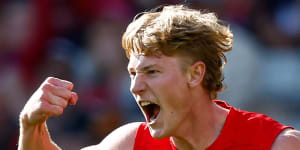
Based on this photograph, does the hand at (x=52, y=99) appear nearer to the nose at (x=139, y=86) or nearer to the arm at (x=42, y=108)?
the arm at (x=42, y=108)

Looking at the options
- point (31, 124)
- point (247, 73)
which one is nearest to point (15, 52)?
point (247, 73)

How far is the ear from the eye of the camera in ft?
11.1

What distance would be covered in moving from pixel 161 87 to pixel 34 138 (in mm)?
801

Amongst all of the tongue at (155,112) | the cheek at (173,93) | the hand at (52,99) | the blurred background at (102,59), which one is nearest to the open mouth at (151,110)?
the tongue at (155,112)

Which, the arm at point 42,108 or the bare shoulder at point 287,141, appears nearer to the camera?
the arm at point 42,108

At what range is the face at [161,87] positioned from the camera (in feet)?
10.7

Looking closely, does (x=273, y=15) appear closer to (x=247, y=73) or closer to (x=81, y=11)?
(x=247, y=73)

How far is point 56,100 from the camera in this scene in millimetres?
3037

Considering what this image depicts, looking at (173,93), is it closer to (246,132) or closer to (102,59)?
(246,132)

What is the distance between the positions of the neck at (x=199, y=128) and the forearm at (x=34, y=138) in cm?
77

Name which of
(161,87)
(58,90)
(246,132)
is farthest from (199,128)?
(58,90)

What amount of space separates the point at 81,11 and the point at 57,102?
3709mm

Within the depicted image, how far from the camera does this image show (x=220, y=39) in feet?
11.6

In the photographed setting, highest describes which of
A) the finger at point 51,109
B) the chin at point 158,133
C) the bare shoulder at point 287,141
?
the finger at point 51,109
